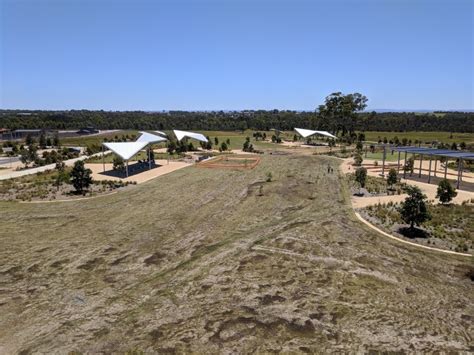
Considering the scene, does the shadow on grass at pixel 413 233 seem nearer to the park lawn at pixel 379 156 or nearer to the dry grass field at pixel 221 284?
the dry grass field at pixel 221 284

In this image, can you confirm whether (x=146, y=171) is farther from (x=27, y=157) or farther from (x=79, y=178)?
A: (x=27, y=157)

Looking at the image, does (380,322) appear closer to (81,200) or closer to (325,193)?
(325,193)

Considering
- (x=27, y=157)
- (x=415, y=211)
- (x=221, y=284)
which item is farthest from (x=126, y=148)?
(x=415, y=211)

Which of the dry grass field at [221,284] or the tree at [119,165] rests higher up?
the tree at [119,165]

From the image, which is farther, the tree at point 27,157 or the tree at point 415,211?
the tree at point 27,157

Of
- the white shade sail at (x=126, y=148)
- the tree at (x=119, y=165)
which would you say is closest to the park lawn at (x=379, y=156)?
the white shade sail at (x=126, y=148)

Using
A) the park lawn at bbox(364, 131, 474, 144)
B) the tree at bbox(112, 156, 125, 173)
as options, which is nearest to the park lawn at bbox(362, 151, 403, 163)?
the park lawn at bbox(364, 131, 474, 144)
